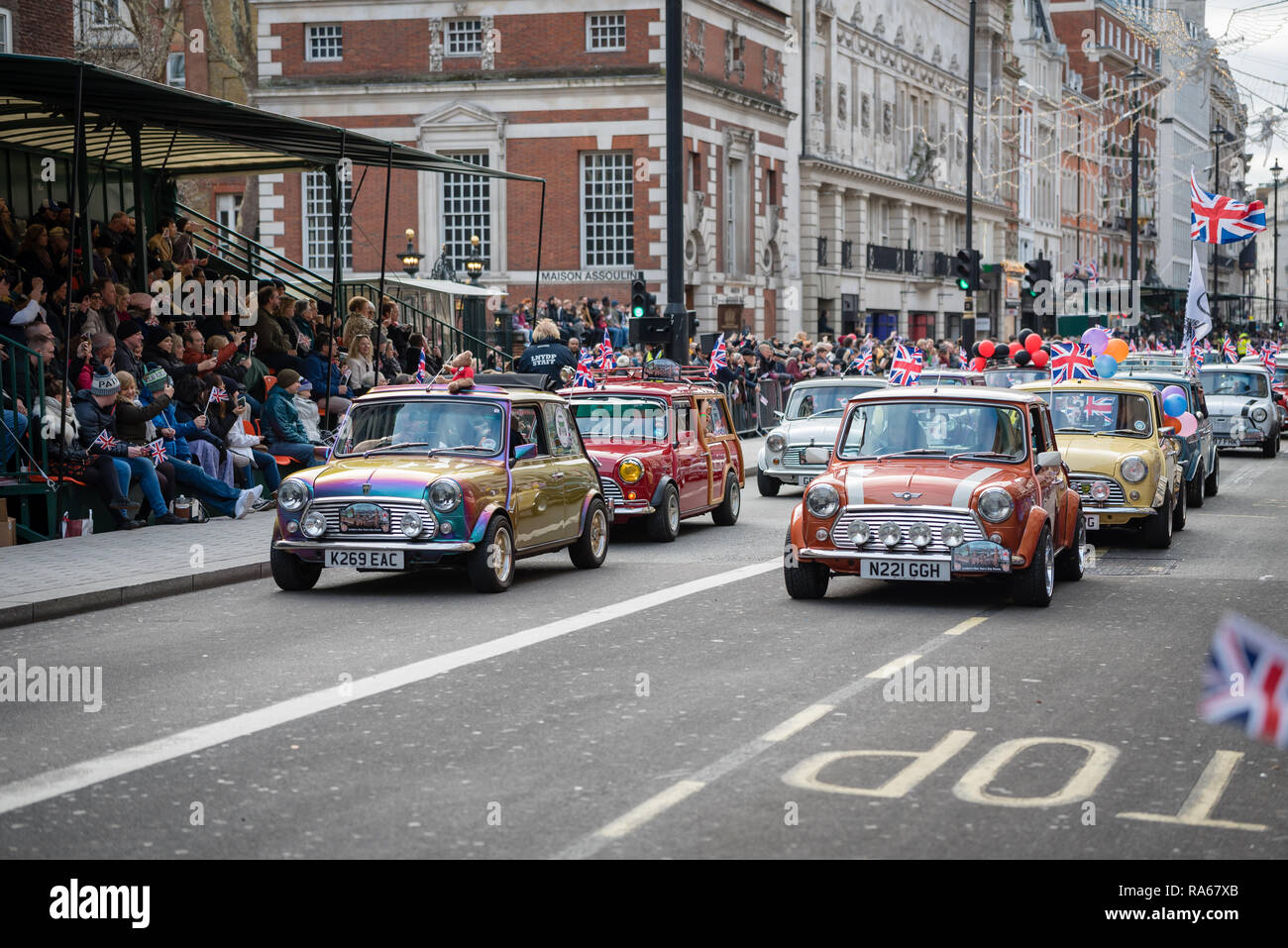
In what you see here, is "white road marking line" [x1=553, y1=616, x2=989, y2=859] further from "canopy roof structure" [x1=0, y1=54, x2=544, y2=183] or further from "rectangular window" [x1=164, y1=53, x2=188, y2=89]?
"rectangular window" [x1=164, y1=53, x2=188, y2=89]

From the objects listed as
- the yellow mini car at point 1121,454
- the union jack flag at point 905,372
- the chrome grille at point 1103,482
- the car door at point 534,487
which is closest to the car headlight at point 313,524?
the car door at point 534,487

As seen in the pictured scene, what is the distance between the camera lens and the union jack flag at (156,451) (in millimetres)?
17609

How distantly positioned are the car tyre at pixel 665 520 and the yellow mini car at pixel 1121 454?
12.1 feet

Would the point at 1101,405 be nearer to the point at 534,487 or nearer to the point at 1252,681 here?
the point at 534,487

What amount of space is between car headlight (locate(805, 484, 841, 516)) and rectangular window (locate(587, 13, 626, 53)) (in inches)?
1442

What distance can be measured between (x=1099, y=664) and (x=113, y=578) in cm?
762

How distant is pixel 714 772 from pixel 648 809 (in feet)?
2.36

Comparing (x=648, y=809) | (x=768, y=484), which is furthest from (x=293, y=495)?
(x=768, y=484)

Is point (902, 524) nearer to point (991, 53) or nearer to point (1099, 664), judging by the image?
point (1099, 664)

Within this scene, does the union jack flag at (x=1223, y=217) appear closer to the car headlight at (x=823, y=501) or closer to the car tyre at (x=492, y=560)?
the car headlight at (x=823, y=501)

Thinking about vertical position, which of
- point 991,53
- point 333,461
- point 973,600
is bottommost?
point 973,600

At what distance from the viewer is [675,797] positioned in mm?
7062

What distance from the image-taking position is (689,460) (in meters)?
18.8

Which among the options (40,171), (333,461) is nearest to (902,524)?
(333,461)
